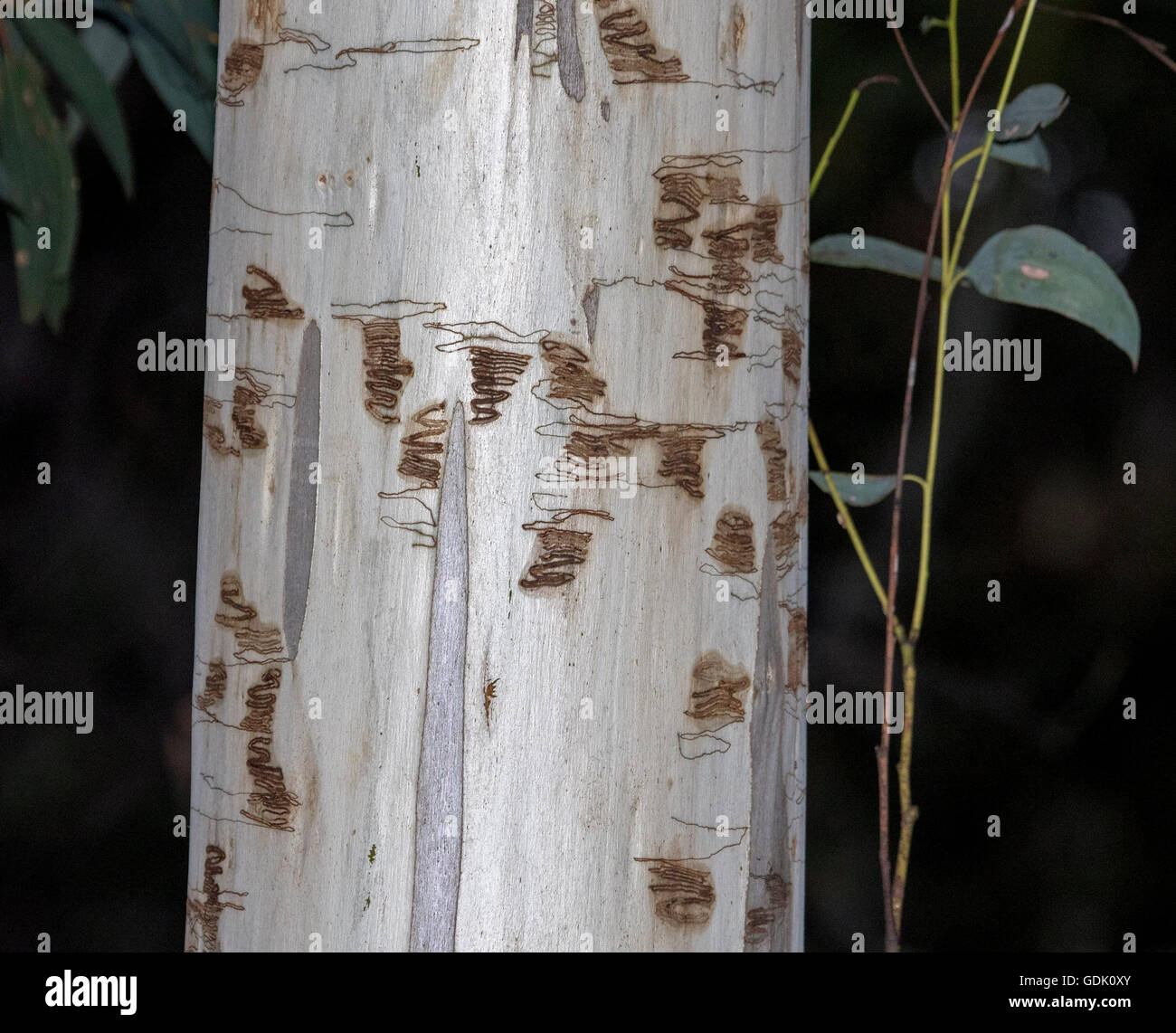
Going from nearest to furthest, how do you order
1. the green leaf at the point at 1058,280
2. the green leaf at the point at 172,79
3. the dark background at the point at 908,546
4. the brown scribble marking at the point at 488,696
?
1. the brown scribble marking at the point at 488,696
2. the green leaf at the point at 1058,280
3. the green leaf at the point at 172,79
4. the dark background at the point at 908,546

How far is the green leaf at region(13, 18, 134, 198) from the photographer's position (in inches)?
35.3

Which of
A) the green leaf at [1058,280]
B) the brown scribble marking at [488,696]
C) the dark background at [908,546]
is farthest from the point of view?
the dark background at [908,546]

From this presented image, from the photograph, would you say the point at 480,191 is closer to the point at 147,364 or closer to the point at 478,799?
the point at 478,799

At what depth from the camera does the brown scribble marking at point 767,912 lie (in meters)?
0.37

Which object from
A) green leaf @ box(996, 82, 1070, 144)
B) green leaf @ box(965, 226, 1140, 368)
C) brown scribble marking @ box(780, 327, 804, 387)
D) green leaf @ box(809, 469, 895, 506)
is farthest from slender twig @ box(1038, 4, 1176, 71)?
brown scribble marking @ box(780, 327, 804, 387)

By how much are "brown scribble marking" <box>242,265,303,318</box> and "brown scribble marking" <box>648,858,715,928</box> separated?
0.21m

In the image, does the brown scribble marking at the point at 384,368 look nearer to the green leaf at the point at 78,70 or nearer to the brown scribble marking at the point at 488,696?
the brown scribble marking at the point at 488,696

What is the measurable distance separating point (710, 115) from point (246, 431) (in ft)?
0.60

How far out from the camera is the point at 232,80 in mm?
378

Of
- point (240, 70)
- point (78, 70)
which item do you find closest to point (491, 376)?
point (240, 70)

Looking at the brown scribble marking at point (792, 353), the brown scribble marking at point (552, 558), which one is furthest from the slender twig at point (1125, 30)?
the brown scribble marking at point (552, 558)

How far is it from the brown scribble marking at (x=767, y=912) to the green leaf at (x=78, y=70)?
2.72ft

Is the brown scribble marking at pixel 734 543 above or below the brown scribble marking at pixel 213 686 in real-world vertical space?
above
